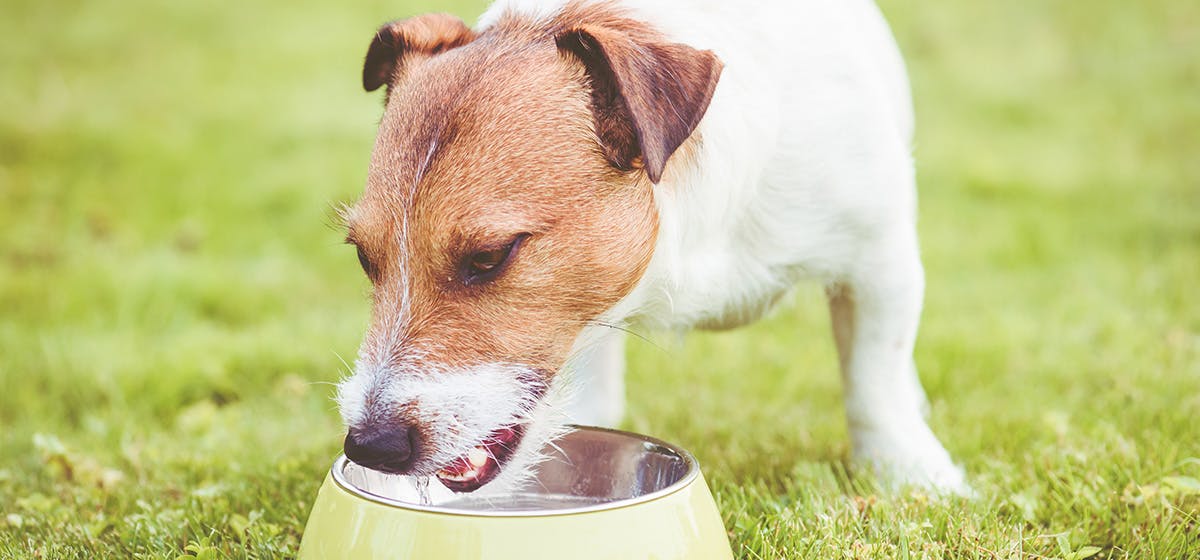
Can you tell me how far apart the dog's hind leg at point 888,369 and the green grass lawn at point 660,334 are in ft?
0.39

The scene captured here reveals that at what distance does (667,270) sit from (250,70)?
20.1 feet

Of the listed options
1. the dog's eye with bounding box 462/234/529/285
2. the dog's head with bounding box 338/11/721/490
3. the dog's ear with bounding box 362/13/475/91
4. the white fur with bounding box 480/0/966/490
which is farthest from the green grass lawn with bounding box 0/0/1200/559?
the dog's ear with bounding box 362/13/475/91

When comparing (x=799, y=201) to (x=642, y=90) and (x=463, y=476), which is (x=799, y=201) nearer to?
(x=642, y=90)

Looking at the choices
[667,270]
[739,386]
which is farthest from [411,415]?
[739,386]

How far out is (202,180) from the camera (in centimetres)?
617

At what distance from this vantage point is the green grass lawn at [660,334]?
99.2 inches

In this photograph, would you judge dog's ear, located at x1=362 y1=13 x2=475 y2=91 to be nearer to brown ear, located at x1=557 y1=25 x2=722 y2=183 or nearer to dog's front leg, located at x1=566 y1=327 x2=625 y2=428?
brown ear, located at x1=557 y1=25 x2=722 y2=183

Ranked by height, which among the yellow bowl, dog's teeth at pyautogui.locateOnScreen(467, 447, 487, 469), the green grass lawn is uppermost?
the yellow bowl

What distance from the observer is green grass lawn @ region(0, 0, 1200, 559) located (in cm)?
252

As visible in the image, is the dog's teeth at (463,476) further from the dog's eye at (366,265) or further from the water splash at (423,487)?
the dog's eye at (366,265)

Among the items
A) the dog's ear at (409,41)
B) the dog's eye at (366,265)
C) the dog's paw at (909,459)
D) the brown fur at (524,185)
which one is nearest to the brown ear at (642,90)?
the brown fur at (524,185)

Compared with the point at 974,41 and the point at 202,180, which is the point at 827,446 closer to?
the point at 202,180

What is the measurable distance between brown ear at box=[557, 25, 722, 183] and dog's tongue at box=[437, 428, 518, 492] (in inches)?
22.1

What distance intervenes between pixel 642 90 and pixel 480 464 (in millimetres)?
755
